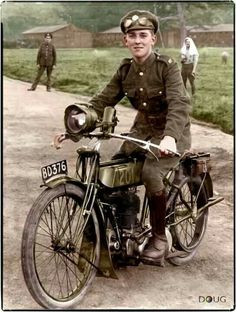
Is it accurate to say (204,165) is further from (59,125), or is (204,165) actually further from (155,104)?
(59,125)

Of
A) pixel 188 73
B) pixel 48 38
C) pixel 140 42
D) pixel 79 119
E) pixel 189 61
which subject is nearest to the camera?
pixel 79 119

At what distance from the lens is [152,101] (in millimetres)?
3854

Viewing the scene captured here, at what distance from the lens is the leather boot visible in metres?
3.78

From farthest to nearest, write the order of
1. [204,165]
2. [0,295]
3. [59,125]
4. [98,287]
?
[59,125] → [204,165] → [98,287] → [0,295]

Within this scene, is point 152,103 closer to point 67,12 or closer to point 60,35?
point 67,12

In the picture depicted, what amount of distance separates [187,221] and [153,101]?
4.02 feet

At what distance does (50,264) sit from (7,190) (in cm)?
145

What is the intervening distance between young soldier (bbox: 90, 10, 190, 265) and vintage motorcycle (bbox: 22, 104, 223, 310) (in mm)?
122

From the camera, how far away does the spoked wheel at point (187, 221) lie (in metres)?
4.32

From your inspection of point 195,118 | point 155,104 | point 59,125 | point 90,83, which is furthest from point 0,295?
point 195,118

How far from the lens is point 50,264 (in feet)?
13.5

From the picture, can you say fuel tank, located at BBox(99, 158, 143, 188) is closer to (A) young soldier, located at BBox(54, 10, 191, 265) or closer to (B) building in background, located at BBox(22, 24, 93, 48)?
(A) young soldier, located at BBox(54, 10, 191, 265)

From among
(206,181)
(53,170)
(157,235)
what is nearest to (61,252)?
(53,170)

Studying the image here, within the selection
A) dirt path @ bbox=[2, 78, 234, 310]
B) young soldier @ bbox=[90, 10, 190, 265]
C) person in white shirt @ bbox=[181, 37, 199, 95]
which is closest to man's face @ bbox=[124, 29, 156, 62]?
young soldier @ bbox=[90, 10, 190, 265]
